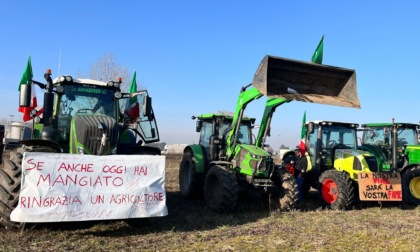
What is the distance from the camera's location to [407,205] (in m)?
10.1

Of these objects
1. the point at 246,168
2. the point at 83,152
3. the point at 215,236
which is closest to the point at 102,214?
the point at 83,152

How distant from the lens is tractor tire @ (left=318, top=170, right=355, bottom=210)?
8.74 m

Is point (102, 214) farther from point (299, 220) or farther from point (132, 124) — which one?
point (299, 220)

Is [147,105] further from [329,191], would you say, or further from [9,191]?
[329,191]

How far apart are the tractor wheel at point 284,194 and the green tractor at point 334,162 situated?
141 cm

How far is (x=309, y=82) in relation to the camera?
800 cm

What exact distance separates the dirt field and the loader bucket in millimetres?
2384

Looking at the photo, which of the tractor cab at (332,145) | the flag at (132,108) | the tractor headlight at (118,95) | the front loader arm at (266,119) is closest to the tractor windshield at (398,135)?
the tractor cab at (332,145)

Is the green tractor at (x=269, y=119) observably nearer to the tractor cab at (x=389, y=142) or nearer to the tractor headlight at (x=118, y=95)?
the tractor headlight at (x=118, y=95)

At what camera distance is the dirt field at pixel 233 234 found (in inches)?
201

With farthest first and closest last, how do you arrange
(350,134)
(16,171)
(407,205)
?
(350,134), (407,205), (16,171)

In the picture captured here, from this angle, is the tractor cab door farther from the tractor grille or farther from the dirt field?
the dirt field

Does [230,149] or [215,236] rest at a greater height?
[230,149]

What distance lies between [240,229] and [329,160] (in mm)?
5074
